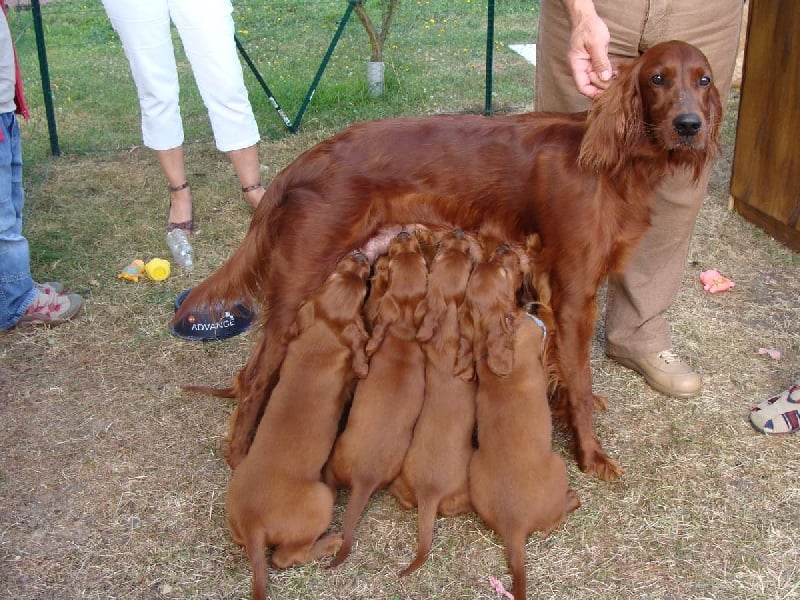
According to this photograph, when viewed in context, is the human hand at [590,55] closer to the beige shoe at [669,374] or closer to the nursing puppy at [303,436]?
the nursing puppy at [303,436]

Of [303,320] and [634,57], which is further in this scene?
[634,57]

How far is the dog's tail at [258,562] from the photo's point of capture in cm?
214

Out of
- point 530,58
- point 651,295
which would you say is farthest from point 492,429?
point 530,58

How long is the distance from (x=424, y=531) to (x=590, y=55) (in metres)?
1.65

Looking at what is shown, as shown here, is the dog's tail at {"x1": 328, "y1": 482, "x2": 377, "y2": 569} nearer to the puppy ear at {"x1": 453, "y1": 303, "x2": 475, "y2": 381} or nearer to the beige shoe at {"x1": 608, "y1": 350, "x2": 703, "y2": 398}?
the puppy ear at {"x1": 453, "y1": 303, "x2": 475, "y2": 381}

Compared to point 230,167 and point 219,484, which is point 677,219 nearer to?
point 219,484

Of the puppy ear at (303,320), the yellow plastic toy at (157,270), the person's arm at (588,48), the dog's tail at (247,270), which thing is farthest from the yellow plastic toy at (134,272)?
the person's arm at (588,48)

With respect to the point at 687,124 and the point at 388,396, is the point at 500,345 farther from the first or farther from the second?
the point at 687,124

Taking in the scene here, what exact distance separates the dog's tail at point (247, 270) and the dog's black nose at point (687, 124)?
1.29 m

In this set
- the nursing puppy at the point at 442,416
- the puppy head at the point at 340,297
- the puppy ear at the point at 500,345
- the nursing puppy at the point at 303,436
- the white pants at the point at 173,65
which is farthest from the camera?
the white pants at the point at 173,65

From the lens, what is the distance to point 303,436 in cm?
237

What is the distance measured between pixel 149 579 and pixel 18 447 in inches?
36.6

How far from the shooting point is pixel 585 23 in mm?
2631

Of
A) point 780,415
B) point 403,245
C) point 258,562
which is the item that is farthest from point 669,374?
point 258,562
